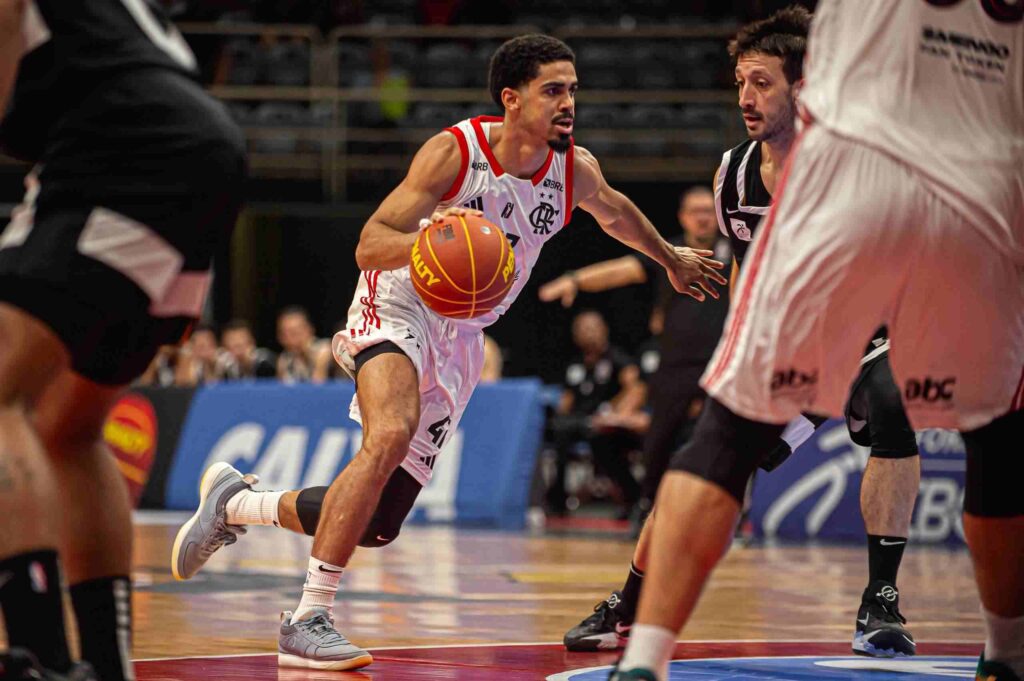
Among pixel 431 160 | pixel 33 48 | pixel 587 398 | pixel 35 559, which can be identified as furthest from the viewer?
pixel 587 398

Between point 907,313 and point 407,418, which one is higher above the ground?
point 907,313

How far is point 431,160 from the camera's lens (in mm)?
5719

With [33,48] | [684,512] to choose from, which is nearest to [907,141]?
[684,512]

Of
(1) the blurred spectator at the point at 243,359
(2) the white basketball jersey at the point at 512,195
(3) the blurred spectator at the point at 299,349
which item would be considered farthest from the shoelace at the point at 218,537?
(1) the blurred spectator at the point at 243,359

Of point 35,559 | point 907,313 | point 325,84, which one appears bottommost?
point 35,559

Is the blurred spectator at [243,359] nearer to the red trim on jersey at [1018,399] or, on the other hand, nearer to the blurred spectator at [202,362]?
the blurred spectator at [202,362]

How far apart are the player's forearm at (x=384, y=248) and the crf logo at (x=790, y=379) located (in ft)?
7.06

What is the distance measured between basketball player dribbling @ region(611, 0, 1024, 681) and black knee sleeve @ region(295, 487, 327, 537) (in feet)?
7.99

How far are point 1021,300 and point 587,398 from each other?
12118mm

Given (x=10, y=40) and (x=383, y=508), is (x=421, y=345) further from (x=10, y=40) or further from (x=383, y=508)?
(x=10, y=40)

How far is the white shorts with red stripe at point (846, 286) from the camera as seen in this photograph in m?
3.38

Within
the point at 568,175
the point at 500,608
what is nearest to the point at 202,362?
the point at 500,608

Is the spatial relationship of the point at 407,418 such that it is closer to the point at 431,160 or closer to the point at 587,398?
the point at 431,160

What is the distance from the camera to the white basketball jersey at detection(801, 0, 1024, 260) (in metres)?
3.45
